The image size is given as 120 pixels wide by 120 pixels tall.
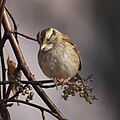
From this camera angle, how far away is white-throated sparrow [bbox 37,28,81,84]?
1.90 m

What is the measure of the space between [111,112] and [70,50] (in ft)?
8.25

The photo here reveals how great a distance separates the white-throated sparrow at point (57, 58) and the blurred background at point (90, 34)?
1.80 m

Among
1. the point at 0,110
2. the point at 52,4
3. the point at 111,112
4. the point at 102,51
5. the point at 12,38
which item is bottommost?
the point at 0,110

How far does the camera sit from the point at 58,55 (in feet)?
6.34

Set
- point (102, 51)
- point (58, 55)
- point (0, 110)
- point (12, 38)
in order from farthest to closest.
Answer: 1. point (102, 51)
2. point (58, 55)
3. point (12, 38)
4. point (0, 110)

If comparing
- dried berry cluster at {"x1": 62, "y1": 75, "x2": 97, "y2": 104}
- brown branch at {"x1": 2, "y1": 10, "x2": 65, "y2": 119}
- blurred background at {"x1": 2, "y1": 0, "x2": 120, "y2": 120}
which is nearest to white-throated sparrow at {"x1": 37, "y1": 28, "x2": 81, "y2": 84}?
brown branch at {"x1": 2, "y1": 10, "x2": 65, "y2": 119}

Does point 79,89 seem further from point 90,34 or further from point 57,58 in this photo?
point 90,34

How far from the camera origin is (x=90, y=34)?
14.9ft

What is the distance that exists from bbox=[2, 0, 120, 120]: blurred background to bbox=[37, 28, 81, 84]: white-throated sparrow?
5.90 feet

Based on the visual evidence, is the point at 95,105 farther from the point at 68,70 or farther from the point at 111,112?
the point at 68,70

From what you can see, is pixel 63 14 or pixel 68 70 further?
pixel 63 14

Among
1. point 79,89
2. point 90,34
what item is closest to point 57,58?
point 79,89

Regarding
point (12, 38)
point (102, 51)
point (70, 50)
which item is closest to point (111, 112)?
point (102, 51)

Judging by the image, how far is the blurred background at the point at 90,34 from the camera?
396 cm
